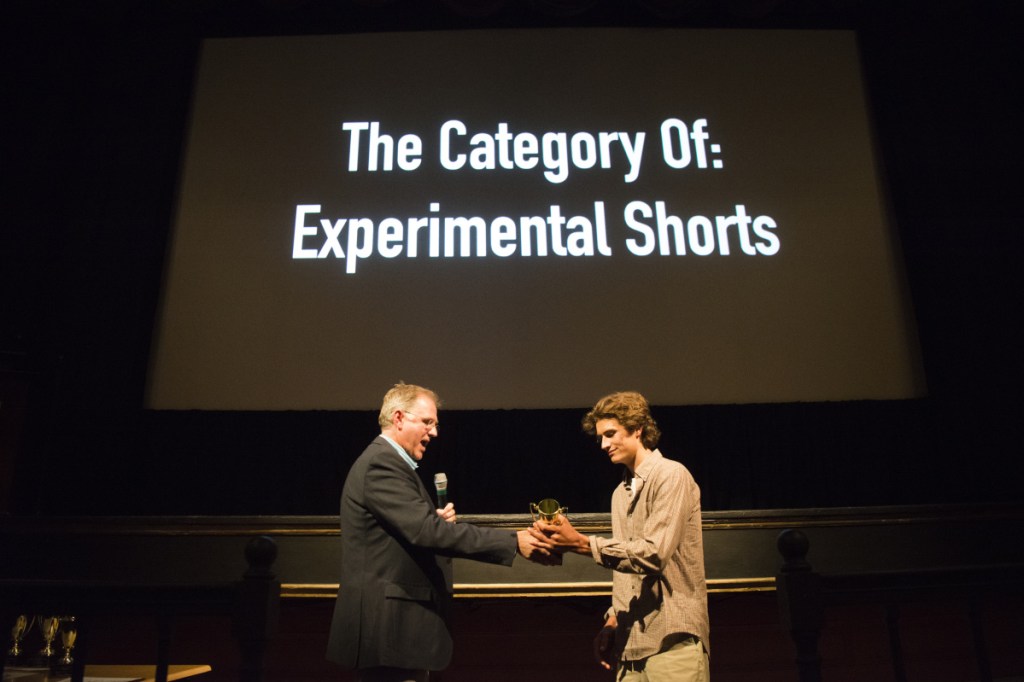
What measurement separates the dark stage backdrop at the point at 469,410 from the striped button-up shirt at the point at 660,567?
303 centimetres

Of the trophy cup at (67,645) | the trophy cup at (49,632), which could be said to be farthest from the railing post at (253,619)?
the trophy cup at (49,632)

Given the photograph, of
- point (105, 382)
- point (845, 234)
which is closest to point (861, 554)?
point (845, 234)

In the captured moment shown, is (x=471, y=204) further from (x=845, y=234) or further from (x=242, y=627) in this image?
(x=242, y=627)

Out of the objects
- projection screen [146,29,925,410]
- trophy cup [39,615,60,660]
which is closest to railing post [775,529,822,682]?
Answer: trophy cup [39,615,60,660]

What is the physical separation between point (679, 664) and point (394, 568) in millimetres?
728

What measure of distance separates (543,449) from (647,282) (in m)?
1.41

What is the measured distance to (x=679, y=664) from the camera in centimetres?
164

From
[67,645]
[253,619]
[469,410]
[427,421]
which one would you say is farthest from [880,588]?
[469,410]

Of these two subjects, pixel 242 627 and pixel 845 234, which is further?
pixel 845 234

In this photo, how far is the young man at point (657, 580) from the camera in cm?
165

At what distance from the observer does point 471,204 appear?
197 inches

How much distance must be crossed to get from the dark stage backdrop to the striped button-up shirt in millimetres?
3033

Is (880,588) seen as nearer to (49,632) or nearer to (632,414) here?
(632,414)

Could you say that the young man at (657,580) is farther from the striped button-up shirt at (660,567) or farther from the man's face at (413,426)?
the man's face at (413,426)
